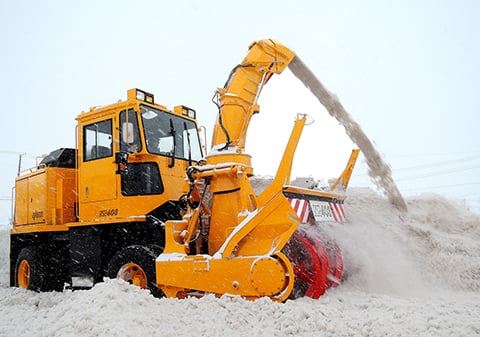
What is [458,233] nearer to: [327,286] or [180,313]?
[327,286]

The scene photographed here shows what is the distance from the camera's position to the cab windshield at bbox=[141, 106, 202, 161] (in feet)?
20.3

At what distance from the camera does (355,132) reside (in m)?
6.25

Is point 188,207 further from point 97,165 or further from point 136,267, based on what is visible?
point 97,165

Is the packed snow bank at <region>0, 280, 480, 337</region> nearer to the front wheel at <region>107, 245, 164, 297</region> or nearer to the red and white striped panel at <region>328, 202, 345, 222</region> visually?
the front wheel at <region>107, 245, 164, 297</region>

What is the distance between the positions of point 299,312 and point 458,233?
401cm

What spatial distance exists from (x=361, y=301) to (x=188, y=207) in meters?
2.36

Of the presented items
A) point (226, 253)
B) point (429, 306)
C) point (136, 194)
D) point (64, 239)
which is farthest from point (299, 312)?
point (64, 239)

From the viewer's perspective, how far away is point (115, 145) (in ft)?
20.5

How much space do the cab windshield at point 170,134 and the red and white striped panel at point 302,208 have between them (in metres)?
2.24

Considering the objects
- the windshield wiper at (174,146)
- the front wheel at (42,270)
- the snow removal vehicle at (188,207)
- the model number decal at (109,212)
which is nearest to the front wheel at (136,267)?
the snow removal vehicle at (188,207)

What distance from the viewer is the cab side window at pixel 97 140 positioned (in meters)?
6.43

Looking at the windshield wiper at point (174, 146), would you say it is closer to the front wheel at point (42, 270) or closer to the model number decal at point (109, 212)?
the model number decal at point (109, 212)

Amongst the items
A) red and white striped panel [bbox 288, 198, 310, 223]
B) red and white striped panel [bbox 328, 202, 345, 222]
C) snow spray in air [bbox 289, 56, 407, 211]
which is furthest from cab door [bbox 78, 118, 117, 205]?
red and white striped panel [bbox 328, 202, 345, 222]

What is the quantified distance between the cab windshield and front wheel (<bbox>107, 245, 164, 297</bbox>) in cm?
145
